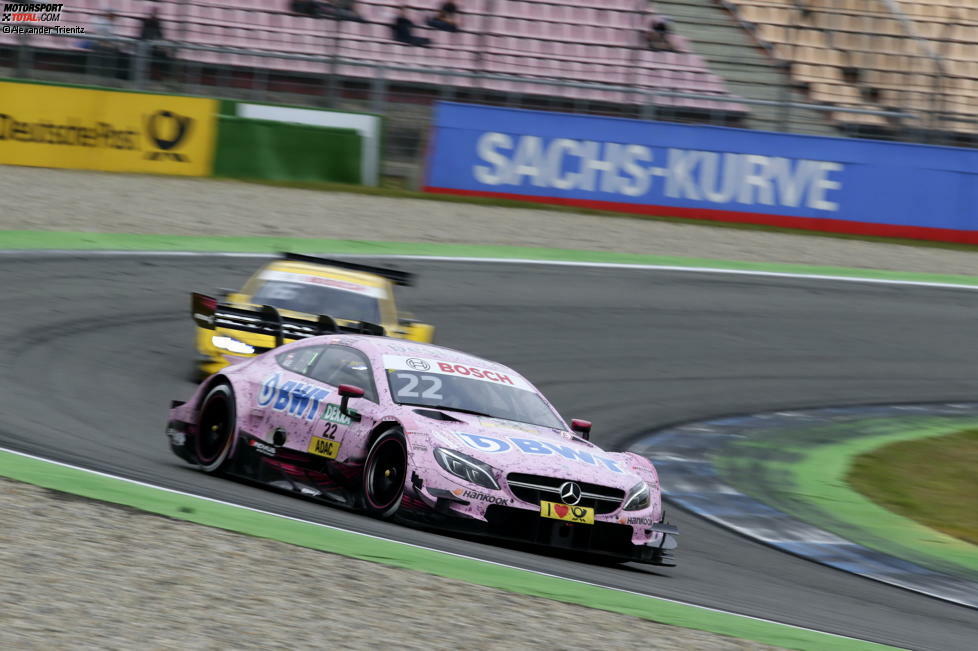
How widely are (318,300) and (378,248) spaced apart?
705 cm

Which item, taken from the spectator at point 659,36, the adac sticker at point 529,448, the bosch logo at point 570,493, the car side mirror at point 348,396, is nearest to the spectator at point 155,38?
the spectator at point 659,36

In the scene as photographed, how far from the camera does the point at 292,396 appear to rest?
913 cm

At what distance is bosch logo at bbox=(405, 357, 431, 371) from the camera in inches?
359

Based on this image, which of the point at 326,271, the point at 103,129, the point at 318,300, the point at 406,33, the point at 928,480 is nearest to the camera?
the point at 928,480

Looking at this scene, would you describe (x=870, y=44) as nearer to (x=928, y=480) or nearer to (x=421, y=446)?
Result: (x=928, y=480)

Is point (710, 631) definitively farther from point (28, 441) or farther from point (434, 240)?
point (434, 240)

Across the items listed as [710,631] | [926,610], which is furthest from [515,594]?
[926,610]

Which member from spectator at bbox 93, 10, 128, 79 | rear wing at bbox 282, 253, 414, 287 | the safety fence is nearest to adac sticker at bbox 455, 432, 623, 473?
rear wing at bbox 282, 253, 414, 287

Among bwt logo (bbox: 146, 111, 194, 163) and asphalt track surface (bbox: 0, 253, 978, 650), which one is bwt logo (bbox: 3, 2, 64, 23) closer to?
bwt logo (bbox: 146, 111, 194, 163)

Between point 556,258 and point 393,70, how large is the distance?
6.25 m

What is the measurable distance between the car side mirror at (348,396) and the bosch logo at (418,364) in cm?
47

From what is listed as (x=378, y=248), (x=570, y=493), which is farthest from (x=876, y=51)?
(x=570, y=493)

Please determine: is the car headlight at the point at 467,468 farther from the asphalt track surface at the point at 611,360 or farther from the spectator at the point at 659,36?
the spectator at the point at 659,36

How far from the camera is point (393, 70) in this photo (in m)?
25.4
